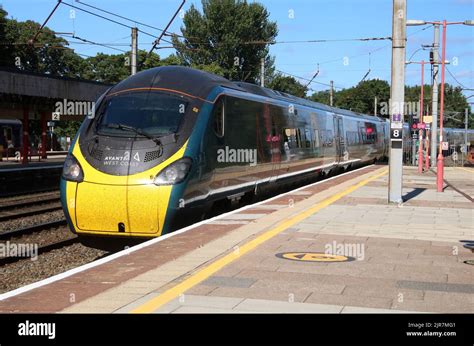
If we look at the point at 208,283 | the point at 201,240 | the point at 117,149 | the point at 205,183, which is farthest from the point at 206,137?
the point at 208,283

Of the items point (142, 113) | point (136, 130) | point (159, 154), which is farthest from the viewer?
point (142, 113)

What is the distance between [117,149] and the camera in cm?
955

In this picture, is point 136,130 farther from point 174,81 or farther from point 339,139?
point 339,139

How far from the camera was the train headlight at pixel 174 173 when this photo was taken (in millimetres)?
9195

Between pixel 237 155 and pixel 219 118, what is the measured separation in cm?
112

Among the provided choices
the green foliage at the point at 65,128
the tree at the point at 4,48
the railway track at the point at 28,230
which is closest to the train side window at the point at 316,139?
the railway track at the point at 28,230

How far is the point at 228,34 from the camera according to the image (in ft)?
217

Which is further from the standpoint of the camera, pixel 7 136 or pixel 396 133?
pixel 7 136

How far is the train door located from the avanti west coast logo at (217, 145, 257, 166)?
13342 mm
